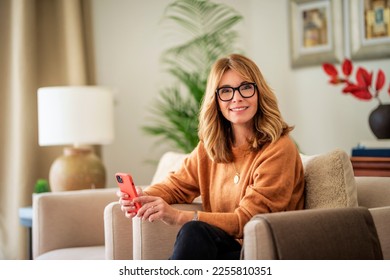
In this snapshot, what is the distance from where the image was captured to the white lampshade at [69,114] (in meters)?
3.23

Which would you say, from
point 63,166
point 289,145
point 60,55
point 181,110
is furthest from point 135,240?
point 60,55

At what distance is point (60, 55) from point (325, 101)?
1.50 metres

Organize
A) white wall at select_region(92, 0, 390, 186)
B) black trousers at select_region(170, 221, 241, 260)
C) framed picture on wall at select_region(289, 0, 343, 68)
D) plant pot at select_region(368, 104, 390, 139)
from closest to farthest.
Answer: black trousers at select_region(170, 221, 241, 260) < plant pot at select_region(368, 104, 390, 139) < framed picture on wall at select_region(289, 0, 343, 68) < white wall at select_region(92, 0, 390, 186)

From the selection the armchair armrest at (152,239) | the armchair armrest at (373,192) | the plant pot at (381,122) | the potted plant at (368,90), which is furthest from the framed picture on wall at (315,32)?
the armchair armrest at (152,239)

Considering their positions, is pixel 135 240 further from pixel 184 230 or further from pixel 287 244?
pixel 287 244

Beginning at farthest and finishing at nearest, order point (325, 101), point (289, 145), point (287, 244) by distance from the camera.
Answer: point (325, 101) → point (289, 145) → point (287, 244)

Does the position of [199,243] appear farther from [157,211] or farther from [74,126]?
[74,126]

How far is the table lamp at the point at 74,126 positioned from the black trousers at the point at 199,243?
1.54 metres

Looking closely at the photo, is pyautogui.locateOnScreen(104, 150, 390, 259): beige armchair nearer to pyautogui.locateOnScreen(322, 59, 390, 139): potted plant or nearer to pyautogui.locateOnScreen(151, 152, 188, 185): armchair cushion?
pyautogui.locateOnScreen(151, 152, 188, 185): armchair cushion

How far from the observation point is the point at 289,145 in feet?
6.71

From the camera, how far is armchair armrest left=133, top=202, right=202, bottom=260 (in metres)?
2.08

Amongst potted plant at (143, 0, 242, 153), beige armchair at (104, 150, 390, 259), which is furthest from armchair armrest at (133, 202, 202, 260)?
potted plant at (143, 0, 242, 153)

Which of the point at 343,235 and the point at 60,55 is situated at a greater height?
the point at 60,55

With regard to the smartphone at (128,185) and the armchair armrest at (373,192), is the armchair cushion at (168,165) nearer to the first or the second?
the smartphone at (128,185)
